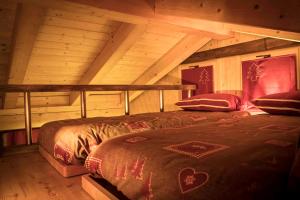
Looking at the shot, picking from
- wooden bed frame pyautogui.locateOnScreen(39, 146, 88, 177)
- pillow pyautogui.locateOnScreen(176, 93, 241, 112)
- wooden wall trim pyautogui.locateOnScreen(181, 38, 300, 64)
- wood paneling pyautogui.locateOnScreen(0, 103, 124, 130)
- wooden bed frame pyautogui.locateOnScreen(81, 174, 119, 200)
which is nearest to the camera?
wooden bed frame pyautogui.locateOnScreen(81, 174, 119, 200)

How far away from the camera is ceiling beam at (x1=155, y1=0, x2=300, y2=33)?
1.50 metres

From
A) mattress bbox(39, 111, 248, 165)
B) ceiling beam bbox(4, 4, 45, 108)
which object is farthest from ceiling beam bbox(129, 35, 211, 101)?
ceiling beam bbox(4, 4, 45, 108)

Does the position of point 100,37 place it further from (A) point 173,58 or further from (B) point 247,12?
(B) point 247,12

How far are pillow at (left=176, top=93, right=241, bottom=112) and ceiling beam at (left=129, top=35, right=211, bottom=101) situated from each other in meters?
0.99

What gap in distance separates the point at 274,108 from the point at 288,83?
0.68 meters

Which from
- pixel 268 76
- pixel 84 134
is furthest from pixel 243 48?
pixel 84 134

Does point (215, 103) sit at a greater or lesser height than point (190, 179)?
greater

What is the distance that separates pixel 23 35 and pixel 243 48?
2.49m

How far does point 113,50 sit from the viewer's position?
2.96 m

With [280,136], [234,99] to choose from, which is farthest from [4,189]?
[234,99]

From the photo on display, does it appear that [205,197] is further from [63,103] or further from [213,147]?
[63,103]

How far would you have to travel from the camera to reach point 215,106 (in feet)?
8.43

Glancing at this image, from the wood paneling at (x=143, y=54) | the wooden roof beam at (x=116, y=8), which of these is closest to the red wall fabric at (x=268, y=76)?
the wooden roof beam at (x=116, y=8)

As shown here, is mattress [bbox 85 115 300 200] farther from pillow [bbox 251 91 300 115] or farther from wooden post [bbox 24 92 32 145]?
wooden post [bbox 24 92 32 145]
